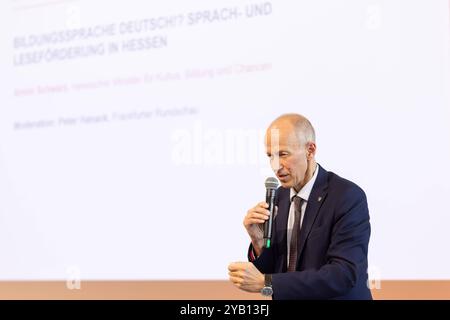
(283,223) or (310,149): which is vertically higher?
(310,149)

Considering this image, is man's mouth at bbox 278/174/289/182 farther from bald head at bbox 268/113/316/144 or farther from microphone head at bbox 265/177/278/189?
bald head at bbox 268/113/316/144

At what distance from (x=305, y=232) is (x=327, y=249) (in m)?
0.10

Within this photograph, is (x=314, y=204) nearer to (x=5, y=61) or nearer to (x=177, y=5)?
(x=177, y=5)

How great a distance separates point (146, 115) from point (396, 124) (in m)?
1.46

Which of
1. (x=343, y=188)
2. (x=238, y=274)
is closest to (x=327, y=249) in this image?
(x=343, y=188)

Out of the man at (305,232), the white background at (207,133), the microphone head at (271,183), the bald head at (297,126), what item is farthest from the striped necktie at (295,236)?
the white background at (207,133)

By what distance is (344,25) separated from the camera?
11.4 feet

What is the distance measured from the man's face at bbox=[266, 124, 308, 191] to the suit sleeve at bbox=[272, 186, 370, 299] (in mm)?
200

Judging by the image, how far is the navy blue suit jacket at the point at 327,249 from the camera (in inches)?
92.2

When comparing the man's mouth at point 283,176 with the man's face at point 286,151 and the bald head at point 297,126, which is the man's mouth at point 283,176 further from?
the bald head at point 297,126

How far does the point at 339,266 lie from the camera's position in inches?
91.8

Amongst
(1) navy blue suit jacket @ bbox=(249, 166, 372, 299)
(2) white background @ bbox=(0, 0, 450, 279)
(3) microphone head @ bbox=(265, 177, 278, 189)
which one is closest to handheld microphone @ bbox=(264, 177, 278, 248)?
(3) microphone head @ bbox=(265, 177, 278, 189)

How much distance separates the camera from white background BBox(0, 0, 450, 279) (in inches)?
128

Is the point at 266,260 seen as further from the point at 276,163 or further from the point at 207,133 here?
the point at 207,133
